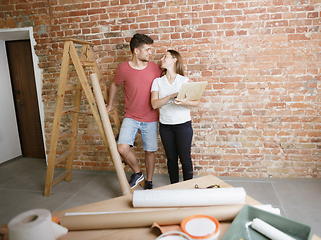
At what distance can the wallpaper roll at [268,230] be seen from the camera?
0.81m

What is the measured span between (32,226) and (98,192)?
2.38 meters

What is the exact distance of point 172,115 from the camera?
2.45 metres

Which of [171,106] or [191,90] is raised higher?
[191,90]

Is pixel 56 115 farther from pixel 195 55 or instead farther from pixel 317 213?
pixel 317 213

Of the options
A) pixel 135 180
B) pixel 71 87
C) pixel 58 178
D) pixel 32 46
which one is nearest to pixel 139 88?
pixel 71 87

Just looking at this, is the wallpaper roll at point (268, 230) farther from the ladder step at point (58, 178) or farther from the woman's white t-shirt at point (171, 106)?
the ladder step at point (58, 178)

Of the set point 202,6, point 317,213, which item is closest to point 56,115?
point 202,6

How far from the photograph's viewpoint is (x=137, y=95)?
2699 mm

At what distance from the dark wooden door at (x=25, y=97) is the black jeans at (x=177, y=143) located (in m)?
2.95

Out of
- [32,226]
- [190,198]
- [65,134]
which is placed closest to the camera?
[32,226]

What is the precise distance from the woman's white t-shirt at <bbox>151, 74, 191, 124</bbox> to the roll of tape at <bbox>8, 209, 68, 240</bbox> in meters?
1.85

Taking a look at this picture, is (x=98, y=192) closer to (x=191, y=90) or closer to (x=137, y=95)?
(x=137, y=95)

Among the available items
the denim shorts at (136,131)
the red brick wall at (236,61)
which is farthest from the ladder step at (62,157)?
the denim shorts at (136,131)

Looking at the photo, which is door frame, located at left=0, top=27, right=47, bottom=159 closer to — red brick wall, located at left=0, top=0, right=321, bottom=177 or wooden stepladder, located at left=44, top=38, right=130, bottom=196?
red brick wall, located at left=0, top=0, right=321, bottom=177
